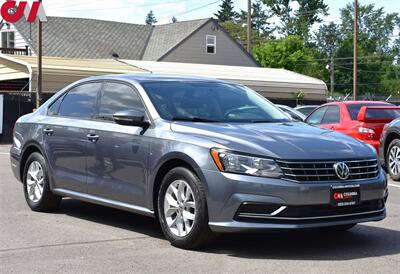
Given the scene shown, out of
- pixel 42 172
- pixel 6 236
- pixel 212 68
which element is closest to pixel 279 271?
pixel 6 236

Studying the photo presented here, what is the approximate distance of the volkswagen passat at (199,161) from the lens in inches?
230

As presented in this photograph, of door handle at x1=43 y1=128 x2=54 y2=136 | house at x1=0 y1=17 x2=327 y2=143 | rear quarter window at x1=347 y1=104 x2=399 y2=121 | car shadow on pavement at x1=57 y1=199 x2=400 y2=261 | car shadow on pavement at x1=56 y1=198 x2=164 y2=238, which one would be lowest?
car shadow on pavement at x1=56 y1=198 x2=164 y2=238

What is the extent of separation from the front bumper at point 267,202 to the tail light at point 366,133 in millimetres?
7997

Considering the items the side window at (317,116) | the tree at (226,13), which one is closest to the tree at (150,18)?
the tree at (226,13)

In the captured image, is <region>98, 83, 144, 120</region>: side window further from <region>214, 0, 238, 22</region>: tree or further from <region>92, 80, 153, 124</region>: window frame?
<region>214, 0, 238, 22</region>: tree

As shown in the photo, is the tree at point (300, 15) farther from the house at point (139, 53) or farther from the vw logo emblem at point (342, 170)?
the vw logo emblem at point (342, 170)

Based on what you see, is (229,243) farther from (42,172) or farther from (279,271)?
(42,172)

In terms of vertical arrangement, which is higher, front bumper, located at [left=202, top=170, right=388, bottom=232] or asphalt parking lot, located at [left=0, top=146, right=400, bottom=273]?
front bumper, located at [left=202, top=170, right=388, bottom=232]

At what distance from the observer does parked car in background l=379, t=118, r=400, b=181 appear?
1205 centimetres

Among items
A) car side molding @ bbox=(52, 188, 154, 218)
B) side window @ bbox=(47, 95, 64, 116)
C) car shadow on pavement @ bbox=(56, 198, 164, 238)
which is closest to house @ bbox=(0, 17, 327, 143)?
car shadow on pavement @ bbox=(56, 198, 164, 238)

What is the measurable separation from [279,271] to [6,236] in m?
2.92

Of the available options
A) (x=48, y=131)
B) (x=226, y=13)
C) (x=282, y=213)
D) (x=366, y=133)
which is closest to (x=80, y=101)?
(x=48, y=131)

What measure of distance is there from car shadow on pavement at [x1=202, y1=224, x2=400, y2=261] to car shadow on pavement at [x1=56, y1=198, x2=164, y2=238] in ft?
2.90

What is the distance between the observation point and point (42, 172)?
8.26m
